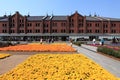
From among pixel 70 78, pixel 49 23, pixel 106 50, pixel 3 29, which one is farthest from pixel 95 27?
A: pixel 70 78

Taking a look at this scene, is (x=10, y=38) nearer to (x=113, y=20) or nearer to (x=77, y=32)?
(x=77, y=32)

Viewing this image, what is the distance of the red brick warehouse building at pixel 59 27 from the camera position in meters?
110

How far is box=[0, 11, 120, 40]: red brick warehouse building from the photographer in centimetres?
11012

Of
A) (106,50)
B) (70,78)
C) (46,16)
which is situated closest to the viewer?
(70,78)

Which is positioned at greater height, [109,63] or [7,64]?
[7,64]

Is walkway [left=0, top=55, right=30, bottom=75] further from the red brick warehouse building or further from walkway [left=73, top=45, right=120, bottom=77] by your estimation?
the red brick warehouse building

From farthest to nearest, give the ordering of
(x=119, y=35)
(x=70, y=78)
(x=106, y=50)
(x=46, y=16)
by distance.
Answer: (x=46, y=16), (x=119, y=35), (x=106, y=50), (x=70, y=78)

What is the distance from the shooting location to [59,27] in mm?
112125

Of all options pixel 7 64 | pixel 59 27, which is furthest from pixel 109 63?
pixel 59 27

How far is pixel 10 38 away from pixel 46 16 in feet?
55.8

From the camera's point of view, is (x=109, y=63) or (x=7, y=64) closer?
(x=7, y=64)

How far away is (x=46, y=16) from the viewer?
117 m

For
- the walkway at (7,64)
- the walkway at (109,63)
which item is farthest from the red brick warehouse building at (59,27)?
the walkway at (7,64)

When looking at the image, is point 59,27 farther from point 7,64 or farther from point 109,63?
point 7,64
